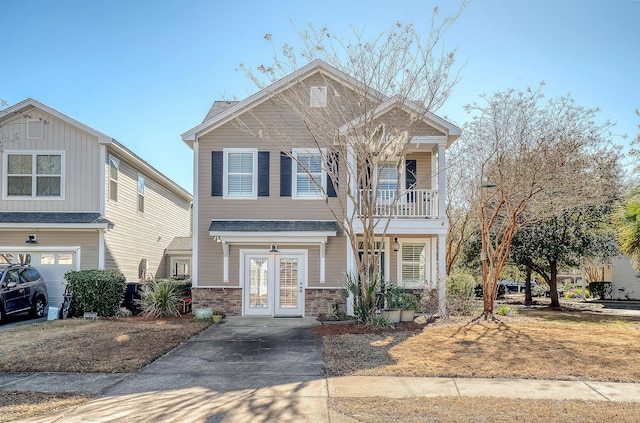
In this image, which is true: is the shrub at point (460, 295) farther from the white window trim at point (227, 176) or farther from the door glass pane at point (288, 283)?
the white window trim at point (227, 176)

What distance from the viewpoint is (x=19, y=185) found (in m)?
16.1

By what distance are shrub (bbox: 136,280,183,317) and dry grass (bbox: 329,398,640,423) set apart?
9.58m

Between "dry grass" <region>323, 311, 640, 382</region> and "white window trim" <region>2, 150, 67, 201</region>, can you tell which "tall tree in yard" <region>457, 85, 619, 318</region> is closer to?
"dry grass" <region>323, 311, 640, 382</region>

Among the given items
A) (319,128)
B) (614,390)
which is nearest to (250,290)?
(319,128)

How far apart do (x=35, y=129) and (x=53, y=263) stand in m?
4.35

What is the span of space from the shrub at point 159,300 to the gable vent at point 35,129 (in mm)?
6047

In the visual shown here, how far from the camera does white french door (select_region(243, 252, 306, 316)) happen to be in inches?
604

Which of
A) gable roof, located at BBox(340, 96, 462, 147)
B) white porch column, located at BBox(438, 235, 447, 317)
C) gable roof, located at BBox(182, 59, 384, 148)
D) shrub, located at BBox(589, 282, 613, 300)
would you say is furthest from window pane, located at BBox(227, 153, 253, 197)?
shrub, located at BBox(589, 282, 613, 300)

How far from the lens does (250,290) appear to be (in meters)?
15.4

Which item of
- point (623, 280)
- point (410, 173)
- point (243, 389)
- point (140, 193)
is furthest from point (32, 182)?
point (623, 280)

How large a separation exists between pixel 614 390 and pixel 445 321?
6710mm

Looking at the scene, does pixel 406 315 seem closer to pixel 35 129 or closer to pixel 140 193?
pixel 140 193

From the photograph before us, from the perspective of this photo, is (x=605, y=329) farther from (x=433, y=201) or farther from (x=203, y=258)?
(x=203, y=258)

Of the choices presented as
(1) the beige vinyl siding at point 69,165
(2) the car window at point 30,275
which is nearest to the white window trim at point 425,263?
(1) the beige vinyl siding at point 69,165
